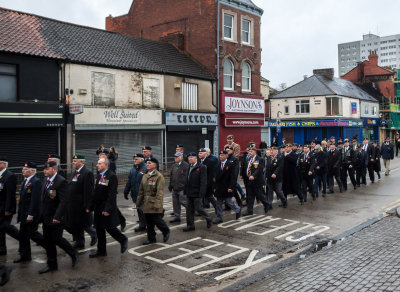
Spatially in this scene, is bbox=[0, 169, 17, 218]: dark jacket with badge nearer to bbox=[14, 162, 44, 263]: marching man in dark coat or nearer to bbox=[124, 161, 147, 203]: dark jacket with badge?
bbox=[14, 162, 44, 263]: marching man in dark coat

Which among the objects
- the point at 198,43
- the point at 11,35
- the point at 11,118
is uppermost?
the point at 198,43

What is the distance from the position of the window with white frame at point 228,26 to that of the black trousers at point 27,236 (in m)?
20.9

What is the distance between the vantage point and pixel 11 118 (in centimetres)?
1522

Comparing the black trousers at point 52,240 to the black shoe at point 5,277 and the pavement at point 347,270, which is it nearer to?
the black shoe at point 5,277

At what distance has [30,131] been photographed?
52.6ft

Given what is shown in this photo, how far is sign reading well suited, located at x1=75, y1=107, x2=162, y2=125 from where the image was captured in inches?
706

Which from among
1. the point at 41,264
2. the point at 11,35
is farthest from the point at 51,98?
the point at 41,264

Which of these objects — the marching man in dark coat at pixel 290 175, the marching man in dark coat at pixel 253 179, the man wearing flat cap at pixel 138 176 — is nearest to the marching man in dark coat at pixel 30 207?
the man wearing flat cap at pixel 138 176

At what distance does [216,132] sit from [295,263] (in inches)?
714

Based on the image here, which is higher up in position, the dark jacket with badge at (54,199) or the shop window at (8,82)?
the shop window at (8,82)

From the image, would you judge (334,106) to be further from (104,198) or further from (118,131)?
(104,198)

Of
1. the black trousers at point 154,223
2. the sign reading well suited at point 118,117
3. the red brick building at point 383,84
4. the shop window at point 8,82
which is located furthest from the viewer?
the red brick building at point 383,84

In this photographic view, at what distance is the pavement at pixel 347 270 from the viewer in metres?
5.78

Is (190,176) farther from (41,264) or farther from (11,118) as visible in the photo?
(11,118)
